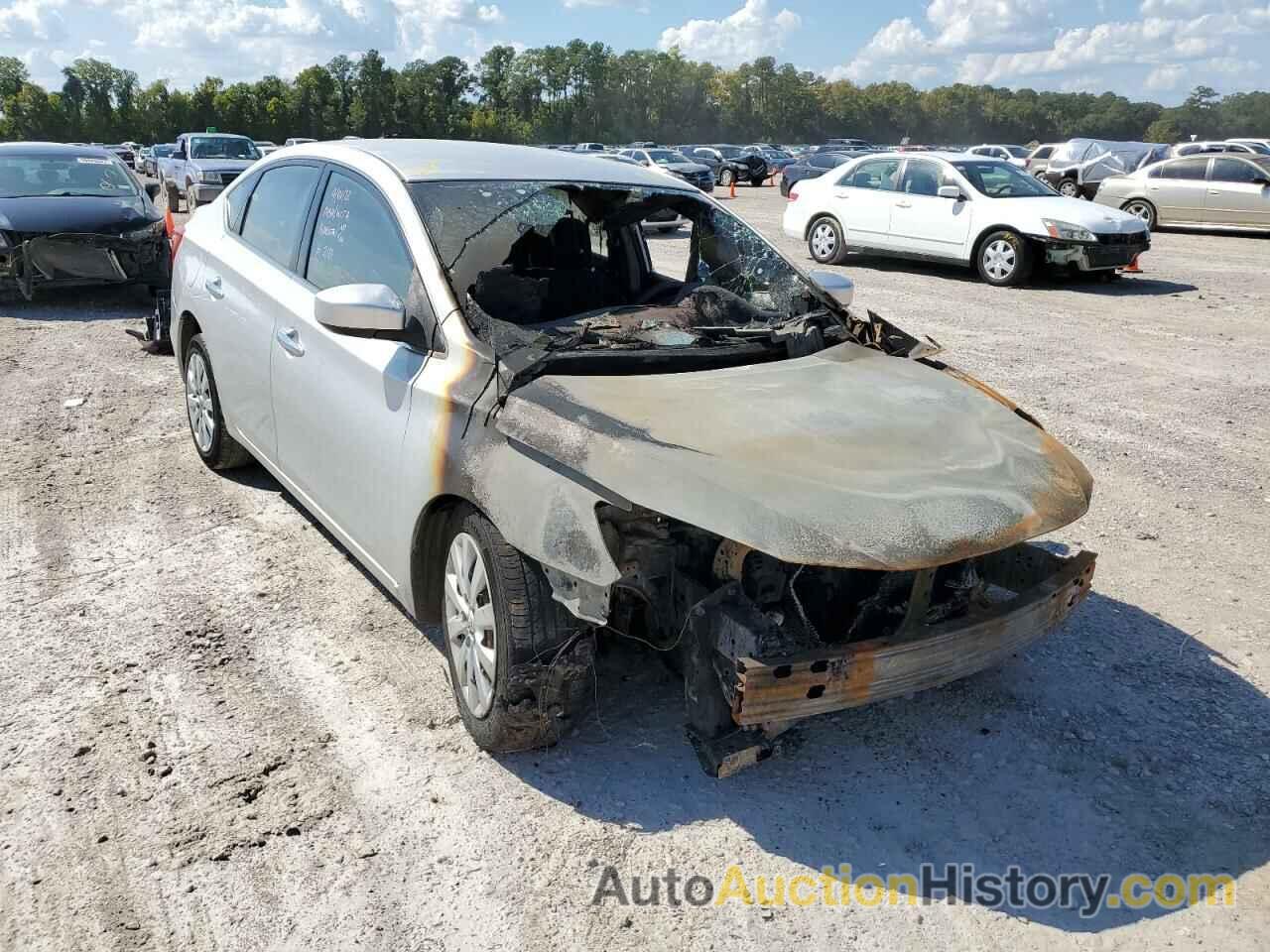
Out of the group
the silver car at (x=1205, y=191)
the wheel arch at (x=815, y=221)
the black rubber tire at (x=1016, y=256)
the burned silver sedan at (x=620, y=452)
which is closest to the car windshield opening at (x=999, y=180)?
the black rubber tire at (x=1016, y=256)

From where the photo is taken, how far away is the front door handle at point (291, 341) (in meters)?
3.96

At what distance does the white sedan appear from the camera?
39.9 ft

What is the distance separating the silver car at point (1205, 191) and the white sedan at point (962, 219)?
23.8 ft

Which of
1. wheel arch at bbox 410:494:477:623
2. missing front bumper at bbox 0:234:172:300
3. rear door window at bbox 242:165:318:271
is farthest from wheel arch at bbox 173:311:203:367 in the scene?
missing front bumper at bbox 0:234:172:300

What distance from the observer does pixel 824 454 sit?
2.91m

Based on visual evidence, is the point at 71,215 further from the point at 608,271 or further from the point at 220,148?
the point at 220,148

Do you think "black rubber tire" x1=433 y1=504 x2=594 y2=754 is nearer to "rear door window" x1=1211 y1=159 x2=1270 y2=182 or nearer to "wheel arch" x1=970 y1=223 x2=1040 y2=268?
"wheel arch" x1=970 y1=223 x2=1040 y2=268

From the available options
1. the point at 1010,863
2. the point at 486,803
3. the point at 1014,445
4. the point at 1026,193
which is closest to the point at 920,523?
the point at 1014,445

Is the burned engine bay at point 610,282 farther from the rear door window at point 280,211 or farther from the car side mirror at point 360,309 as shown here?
the rear door window at point 280,211

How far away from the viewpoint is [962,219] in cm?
1288

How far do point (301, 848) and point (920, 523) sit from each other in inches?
76.3

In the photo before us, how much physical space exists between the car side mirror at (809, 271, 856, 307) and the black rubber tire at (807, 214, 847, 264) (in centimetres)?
1036

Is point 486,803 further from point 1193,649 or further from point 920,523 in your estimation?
point 1193,649

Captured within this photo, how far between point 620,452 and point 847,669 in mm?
853
